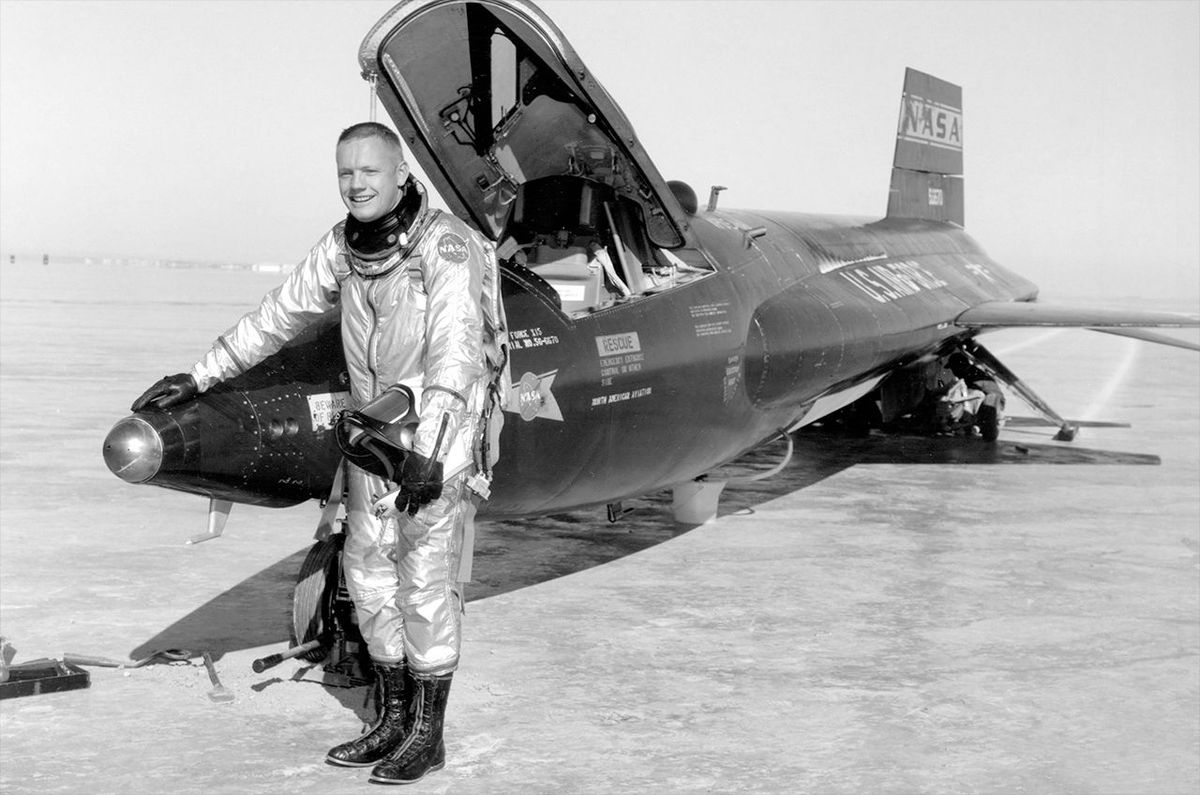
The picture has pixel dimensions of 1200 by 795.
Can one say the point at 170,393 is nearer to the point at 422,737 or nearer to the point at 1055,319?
the point at 422,737

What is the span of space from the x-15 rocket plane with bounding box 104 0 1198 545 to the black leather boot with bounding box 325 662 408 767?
2.90ft

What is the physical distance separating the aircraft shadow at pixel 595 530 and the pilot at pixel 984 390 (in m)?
0.23

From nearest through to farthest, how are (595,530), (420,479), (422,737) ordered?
(420,479) < (422,737) < (595,530)

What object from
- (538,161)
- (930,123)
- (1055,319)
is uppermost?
(930,123)

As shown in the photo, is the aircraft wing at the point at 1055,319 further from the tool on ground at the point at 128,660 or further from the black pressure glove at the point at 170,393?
the black pressure glove at the point at 170,393

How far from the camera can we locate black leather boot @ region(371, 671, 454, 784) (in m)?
4.70

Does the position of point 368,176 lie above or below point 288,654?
A: above

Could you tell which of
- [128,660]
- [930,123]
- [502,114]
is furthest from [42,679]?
[930,123]

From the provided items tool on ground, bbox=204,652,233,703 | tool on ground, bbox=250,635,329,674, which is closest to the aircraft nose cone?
tool on ground, bbox=250,635,329,674

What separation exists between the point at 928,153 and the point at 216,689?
513 inches

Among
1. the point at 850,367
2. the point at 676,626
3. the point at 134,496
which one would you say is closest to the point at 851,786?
the point at 676,626

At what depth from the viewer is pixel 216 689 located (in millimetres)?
5566

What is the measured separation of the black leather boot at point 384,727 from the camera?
15.9 feet

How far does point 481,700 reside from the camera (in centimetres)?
558
